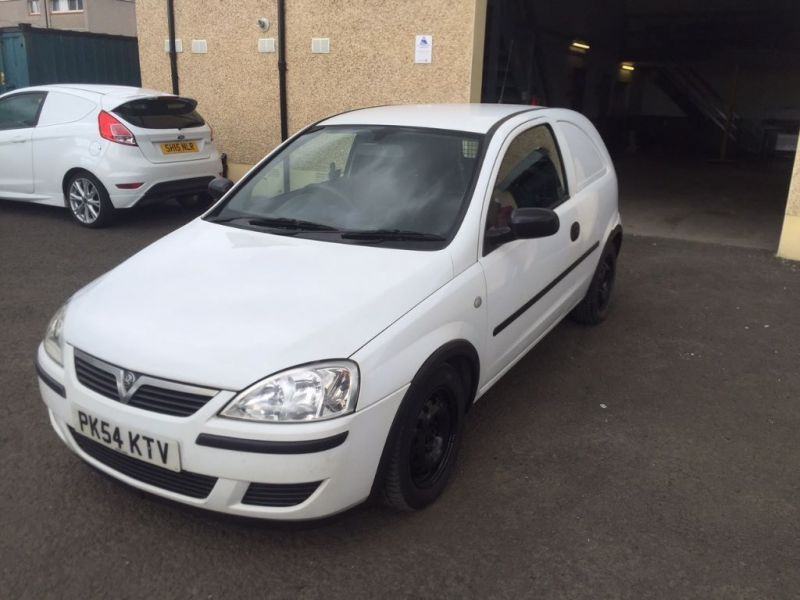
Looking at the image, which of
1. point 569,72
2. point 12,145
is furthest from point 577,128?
point 569,72

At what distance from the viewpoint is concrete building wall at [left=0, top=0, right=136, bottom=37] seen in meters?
32.9

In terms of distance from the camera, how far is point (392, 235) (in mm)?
3311

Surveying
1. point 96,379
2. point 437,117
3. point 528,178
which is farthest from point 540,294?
point 96,379

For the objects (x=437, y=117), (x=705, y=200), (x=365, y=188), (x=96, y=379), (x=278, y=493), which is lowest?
(x=705, y=200)

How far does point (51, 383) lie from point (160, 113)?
610cm

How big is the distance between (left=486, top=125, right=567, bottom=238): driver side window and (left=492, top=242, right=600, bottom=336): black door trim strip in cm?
44

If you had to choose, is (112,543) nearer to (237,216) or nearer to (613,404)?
(237,216)

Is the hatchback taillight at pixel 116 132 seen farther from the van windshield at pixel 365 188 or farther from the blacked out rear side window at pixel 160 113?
the van windshield at pixel 365 188

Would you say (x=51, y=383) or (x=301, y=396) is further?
(x=51, y=383)

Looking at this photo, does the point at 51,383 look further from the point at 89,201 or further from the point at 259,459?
the point at 89,201

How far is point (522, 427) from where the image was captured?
12.5ft

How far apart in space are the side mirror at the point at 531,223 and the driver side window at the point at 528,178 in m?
0.12

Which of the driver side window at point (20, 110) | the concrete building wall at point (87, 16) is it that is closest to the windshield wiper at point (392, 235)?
the driver side window at point (20, 110)

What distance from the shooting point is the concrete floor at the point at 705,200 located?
8.95 m
